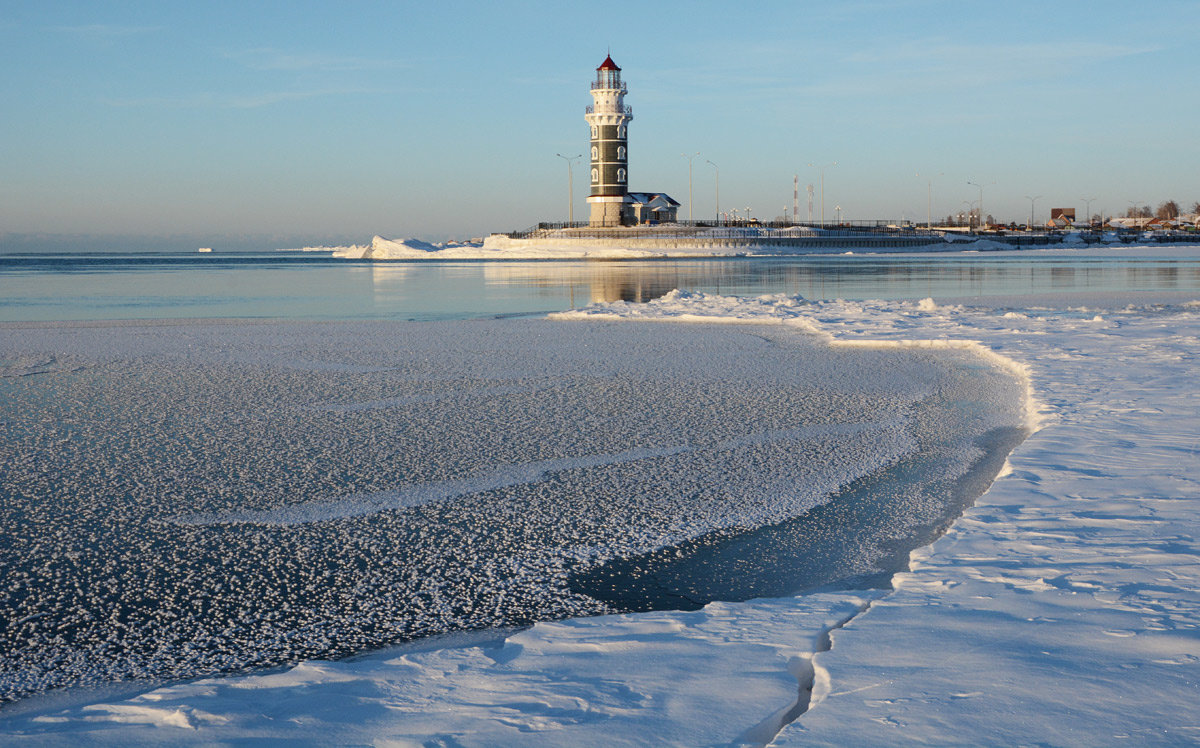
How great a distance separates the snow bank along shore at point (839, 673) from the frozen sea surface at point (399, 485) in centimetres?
34

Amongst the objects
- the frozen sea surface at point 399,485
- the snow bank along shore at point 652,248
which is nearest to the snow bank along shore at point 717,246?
the snow bank along shore at point 652,248

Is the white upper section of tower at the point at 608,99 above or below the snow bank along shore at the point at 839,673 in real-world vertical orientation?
above

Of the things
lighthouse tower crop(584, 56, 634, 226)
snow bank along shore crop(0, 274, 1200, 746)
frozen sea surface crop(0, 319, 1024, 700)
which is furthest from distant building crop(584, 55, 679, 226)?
snow bank along shore crop(0, 274, 1200, 746)

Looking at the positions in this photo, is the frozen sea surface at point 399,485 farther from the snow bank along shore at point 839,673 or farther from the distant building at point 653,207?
the distant building at point 653,207

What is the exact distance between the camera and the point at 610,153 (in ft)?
253

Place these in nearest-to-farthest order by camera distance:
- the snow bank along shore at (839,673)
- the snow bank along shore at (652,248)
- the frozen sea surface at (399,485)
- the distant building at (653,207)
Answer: the snow bank along shore at (839,673), the frozen sea surface at (399,485), the snow bank along shore at (652,248), the distant building at (653,207)

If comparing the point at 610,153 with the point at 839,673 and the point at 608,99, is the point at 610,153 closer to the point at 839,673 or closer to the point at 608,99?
the point at 608,99

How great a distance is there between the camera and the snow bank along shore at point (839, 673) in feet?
8.28

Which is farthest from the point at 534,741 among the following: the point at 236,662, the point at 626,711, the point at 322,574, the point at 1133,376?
the point at 1133,376

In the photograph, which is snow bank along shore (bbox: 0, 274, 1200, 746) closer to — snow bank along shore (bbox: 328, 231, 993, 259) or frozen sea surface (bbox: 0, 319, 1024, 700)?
frozen sea surface (bbox: 0, 319, 1024, 700)

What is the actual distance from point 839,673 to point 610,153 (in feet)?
251

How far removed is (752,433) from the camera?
688 centimetres

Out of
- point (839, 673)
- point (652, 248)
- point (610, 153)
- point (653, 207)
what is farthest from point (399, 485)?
point (653, 207)

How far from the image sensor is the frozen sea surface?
3.61 meters
